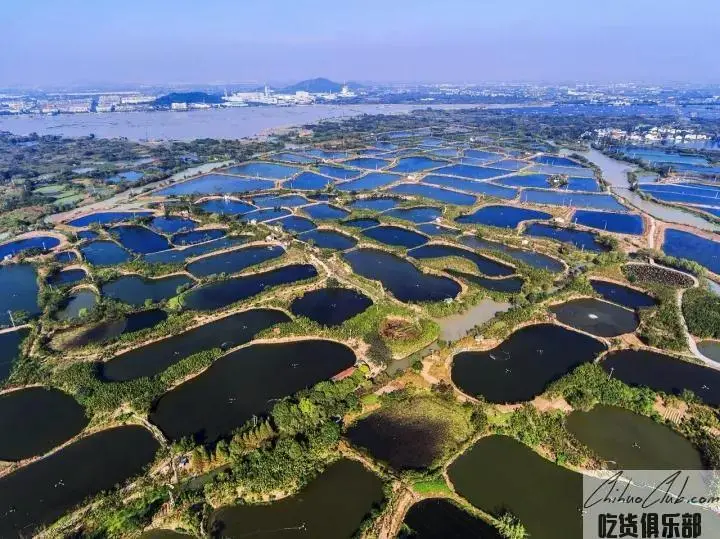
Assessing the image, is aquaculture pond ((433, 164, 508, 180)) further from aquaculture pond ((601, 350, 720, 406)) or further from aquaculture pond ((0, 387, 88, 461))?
aquaculture pond ((0, 387, 88, 461))

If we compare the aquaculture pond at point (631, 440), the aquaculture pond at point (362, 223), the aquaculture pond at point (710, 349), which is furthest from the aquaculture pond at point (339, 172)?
the aquaculture pond at point (631, 440)

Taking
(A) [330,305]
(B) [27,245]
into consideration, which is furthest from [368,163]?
(B) [27,245]

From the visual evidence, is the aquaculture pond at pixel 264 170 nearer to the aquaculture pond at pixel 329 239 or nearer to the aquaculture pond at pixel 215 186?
the aquaculture pond at pixel 215 186

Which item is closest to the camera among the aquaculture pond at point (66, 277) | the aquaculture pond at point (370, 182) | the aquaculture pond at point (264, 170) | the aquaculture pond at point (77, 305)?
the aquaculture pond at point (77, 305)

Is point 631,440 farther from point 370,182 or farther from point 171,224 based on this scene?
point 370,182

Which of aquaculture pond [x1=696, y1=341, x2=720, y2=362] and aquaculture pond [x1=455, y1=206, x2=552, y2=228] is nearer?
aquaculture pond [x1=696, y1=341, x2=720, y2=362]

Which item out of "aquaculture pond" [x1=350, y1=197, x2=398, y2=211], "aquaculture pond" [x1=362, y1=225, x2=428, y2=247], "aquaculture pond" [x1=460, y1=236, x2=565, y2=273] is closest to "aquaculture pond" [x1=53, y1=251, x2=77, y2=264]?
"aquaculture pond" [x1=362, y1=225, x2=428, y2=247]
